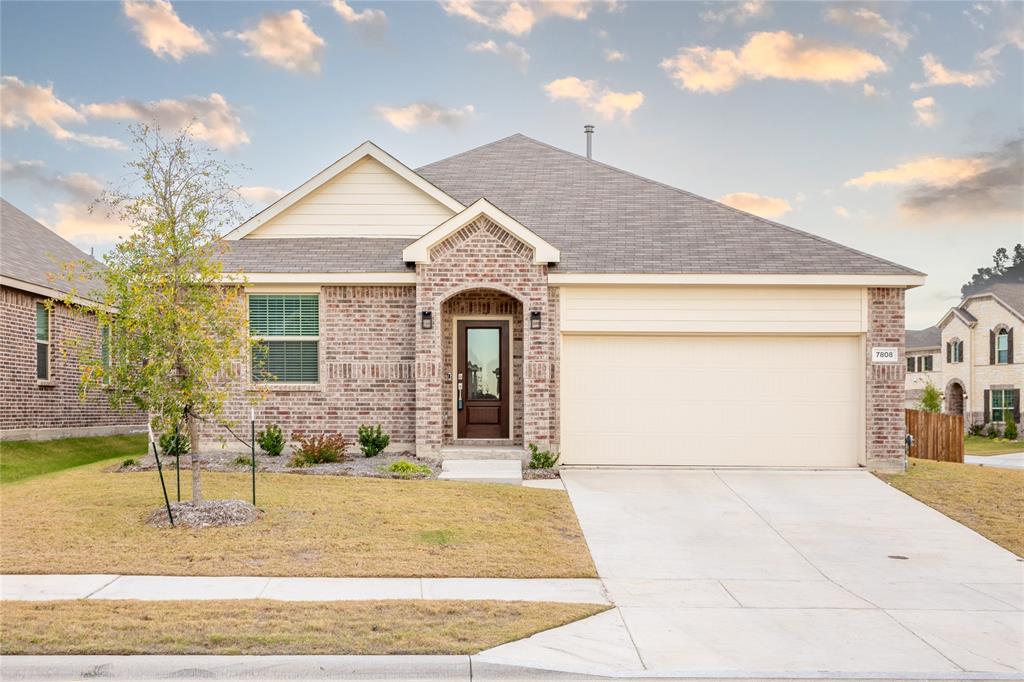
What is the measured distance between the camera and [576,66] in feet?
62.3

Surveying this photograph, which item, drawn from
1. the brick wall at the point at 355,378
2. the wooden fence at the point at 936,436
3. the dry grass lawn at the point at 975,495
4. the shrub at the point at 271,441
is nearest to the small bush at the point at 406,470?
the brick wall at the point at 355,378

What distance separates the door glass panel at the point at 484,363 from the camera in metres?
16.2

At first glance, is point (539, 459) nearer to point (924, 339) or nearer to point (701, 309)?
point (701, 309)

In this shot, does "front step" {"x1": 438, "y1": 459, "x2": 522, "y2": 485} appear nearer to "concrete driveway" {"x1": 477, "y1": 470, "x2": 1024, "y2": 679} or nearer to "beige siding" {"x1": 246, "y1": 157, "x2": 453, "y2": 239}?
"concrete driveway" {"x1": 477, "y1": 470, "x2": 1024, "y2": 679}

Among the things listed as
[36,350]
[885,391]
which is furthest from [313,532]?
[36,350]

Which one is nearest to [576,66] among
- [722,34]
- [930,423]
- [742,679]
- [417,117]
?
[722,34]

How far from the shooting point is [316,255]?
632 inches

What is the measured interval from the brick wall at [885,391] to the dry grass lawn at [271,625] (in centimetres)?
970

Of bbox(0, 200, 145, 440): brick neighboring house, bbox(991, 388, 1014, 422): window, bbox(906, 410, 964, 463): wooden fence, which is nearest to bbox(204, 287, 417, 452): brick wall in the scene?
bbox(0, 200, 145, 440): brick neighboring house

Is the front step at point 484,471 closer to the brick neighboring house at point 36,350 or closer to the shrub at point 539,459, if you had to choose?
the shrub at point 539,459

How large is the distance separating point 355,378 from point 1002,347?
117 ft

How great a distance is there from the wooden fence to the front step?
35.5 feet

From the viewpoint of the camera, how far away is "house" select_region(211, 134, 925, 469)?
15.1 m

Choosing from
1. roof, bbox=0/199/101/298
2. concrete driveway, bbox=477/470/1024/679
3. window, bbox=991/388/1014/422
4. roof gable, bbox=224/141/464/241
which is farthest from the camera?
window, bbox=991/388/1014/422
